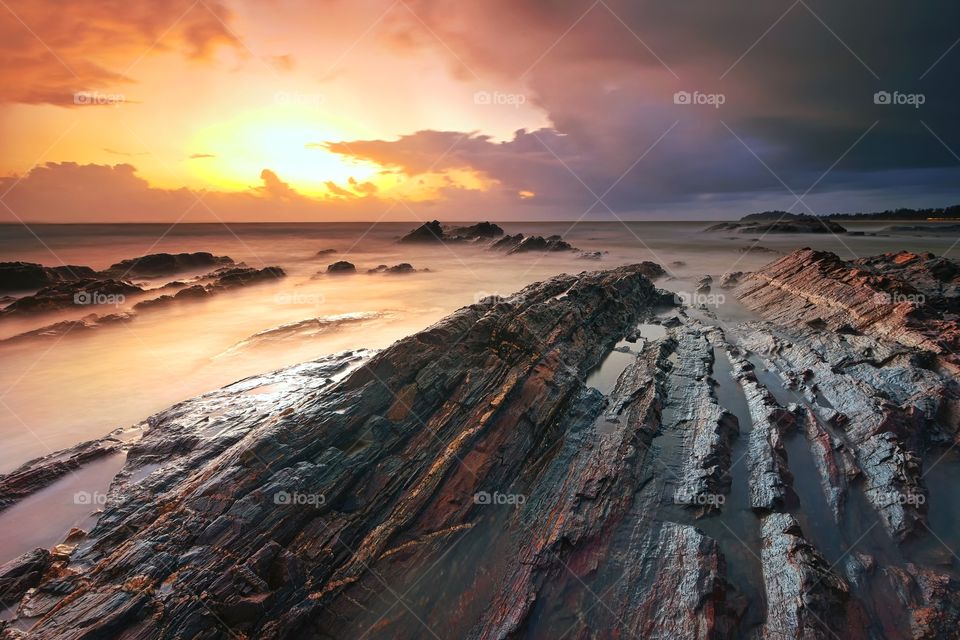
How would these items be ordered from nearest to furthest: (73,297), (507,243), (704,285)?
(73,297) → (704,285) → (507,243)

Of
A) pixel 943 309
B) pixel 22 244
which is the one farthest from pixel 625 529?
pixel 22 244

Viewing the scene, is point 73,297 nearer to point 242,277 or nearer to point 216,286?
point 216,286

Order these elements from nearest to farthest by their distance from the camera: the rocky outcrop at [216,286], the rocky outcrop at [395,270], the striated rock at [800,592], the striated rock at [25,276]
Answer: the striated rock at [800,592]
the rocky outcrop at [216,286]
the striated rock at [25,276]
the rocky outcrop at [395,270]

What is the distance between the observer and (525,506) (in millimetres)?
6891

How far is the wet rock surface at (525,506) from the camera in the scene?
5.12 metres

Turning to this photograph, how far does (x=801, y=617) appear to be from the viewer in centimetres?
495

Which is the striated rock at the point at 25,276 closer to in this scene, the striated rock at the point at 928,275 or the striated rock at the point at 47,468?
the striated rock at the point at 47,468

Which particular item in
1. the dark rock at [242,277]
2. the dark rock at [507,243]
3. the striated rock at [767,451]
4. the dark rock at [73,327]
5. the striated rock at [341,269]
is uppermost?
the dark rock at [507,243]

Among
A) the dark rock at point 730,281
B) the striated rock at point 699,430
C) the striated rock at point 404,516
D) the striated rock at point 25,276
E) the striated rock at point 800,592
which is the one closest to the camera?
the striated rock at point 800,592

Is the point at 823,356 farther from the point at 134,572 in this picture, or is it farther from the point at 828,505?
the point at 134,572

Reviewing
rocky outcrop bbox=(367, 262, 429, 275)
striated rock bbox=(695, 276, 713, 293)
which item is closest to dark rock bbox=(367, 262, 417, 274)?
rocky outcrop bbox=(367, 262, 429, 275)

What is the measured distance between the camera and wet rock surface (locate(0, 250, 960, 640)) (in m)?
5.12

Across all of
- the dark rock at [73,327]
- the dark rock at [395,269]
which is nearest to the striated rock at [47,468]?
the dark rock at [73,327]

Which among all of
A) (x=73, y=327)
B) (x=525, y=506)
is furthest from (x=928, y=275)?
(x=73, y=327)
